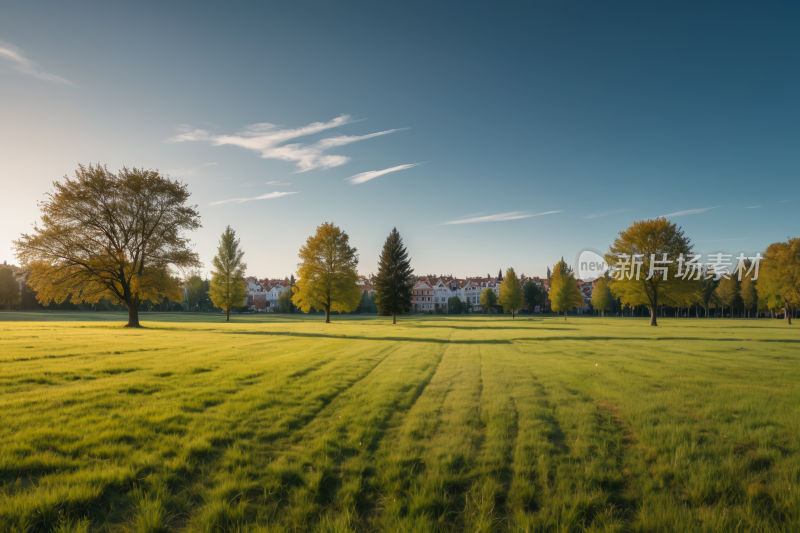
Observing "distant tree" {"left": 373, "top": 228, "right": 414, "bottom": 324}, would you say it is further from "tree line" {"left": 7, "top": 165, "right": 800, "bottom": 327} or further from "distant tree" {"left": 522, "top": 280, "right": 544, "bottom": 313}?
"distant tree" {"left": 522, "top": 280, "right": 544, "bottom": 313}

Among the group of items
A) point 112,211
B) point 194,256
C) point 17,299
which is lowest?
point 17,299

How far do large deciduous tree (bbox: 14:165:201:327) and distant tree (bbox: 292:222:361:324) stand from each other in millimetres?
13472

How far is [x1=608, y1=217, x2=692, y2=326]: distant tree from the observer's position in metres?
42.2

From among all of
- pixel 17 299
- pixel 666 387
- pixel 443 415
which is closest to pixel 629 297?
pixel 666 387

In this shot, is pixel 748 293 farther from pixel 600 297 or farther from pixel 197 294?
pixel 197 294

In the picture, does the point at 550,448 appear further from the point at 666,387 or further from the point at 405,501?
the point at 666,387

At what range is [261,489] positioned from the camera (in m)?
4.14

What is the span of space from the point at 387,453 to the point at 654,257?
1864 inches

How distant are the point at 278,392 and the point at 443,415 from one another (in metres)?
3.71

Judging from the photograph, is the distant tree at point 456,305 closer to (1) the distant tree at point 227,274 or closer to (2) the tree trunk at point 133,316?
(1) the distant tree at point 227,274

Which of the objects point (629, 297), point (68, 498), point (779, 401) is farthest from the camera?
point (629, 297)

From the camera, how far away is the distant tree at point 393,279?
49.4m

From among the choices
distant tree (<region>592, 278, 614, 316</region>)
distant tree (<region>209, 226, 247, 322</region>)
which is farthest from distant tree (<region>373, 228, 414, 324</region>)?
distant tree (<region>592, 278, 614, 316</region>)

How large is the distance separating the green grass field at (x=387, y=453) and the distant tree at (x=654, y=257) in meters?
37.3
